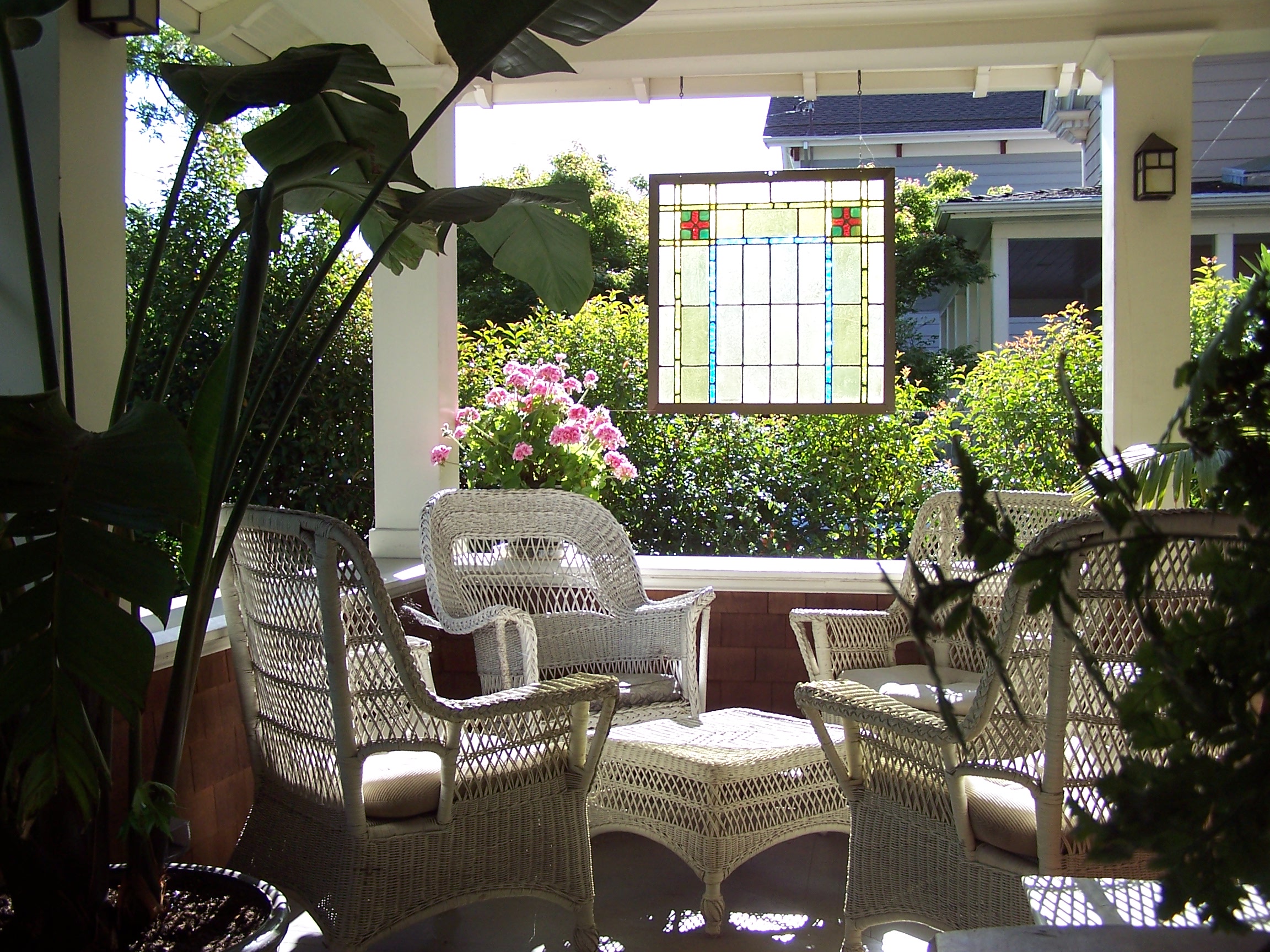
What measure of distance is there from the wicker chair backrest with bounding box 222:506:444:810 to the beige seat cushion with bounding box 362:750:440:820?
7cm

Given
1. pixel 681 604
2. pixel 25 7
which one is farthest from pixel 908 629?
pixel 25 7

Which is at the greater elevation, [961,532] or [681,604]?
[961,532]

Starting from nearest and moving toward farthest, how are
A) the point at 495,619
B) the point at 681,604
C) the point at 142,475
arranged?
the point at 142,475
the point at 495,619
the point at 681,604

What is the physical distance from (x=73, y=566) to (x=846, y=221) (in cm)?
379

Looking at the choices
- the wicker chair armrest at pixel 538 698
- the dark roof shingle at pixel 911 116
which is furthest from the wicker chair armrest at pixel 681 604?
the dark roof shingle at pixel 911 116

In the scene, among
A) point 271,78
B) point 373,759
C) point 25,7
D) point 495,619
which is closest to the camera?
point 25,7

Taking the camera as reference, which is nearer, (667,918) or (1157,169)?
(667,918)

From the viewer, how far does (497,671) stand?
3.41m

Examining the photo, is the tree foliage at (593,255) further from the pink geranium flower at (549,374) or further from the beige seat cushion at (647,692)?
the beige seat cushion at (647,692)

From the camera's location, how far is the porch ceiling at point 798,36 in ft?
12.2

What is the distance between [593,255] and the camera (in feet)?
31.2

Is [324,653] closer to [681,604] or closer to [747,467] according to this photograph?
[681,604]

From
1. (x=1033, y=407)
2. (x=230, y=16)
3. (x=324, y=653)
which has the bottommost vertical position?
(x=324, y=653)

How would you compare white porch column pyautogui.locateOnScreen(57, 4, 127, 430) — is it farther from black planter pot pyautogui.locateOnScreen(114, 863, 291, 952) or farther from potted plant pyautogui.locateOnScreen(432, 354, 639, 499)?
potted plant pyautogui.locateOnScreen(432, 354, 639, 499)
